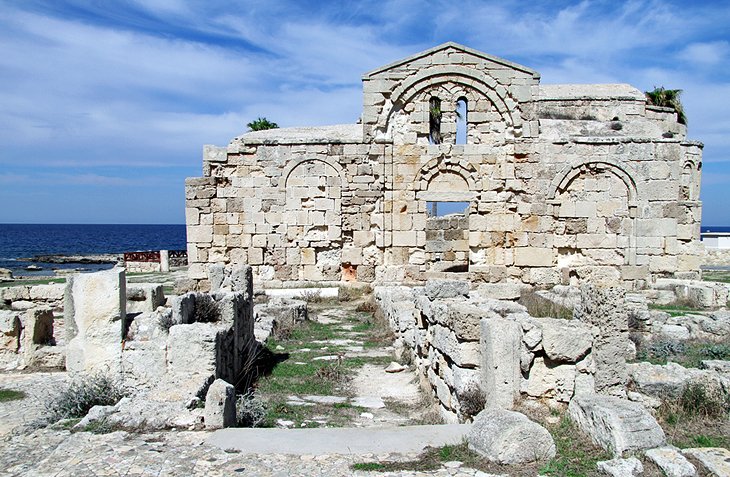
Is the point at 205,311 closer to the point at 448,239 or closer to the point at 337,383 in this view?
the point at 337,383

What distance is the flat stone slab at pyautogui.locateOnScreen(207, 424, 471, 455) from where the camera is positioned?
4.37m

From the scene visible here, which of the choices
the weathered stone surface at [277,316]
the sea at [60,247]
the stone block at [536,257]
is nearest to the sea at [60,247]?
the sea at [60,247]

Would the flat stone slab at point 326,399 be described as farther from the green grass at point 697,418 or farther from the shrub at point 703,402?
the shrub at point 703,402

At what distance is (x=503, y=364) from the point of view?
17.8 ft

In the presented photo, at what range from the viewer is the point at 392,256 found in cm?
1572

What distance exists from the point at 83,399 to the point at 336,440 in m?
2.62

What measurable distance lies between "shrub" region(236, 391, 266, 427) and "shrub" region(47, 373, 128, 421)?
1260mm

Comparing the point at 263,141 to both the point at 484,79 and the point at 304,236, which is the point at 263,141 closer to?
the point at 304,236

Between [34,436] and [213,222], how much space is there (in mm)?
11418

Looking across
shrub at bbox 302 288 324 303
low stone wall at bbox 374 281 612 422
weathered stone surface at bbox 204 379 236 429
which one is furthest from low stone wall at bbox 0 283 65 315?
low stone wall at bbox 374 281 612 422

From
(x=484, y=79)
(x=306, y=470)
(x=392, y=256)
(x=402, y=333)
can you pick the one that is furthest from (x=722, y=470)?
(x=484, y=79)

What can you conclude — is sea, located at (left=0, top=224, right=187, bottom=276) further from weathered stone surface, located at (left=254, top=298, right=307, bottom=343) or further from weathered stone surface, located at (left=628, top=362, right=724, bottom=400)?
weathered stone surface, located at (left=628, top=362, right=724, bottom=400)

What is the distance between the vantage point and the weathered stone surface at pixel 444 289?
8.02 metres

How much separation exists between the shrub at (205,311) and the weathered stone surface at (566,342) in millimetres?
4267
